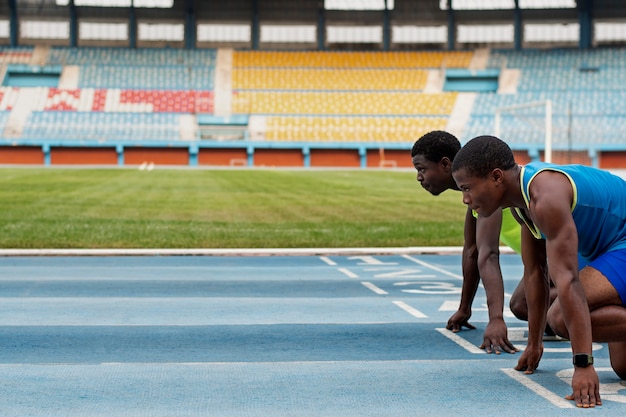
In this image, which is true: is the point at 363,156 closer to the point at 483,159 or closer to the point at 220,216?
the point at 220,216

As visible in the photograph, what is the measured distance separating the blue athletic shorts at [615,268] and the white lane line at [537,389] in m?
0.60

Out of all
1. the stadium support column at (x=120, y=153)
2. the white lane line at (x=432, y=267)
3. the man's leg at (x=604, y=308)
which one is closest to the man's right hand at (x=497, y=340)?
the man's leg at (x=604, y=308)

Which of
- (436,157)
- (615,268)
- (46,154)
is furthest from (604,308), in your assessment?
(46,154)

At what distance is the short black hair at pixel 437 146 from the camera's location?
225 inches

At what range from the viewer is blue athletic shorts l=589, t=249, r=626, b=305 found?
455 cm

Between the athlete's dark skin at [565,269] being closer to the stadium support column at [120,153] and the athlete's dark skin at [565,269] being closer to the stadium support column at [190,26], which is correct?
the stadium support column at [120,153]

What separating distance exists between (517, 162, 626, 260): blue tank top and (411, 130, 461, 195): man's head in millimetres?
1070

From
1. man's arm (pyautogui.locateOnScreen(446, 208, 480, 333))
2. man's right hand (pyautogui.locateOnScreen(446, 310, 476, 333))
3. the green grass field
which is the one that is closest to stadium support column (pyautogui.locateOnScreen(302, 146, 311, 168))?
the green grass field

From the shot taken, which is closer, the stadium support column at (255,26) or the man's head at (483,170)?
the man's head at (483,170)

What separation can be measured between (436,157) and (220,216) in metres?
13.2

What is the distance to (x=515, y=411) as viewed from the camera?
4.37 meters

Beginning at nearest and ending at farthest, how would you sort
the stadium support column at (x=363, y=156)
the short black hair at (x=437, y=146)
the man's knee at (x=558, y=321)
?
the man's knee at (x=558, y=321) → the short black hair at (x=437, y=146) → the stadium support column at (x=363, y=156)

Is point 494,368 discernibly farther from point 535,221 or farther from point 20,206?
point 20,206

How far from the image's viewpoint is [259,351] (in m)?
5.93
